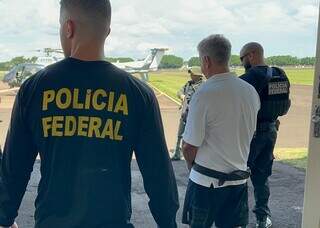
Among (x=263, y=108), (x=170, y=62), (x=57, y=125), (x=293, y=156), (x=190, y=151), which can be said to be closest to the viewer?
(x=57, y=125)

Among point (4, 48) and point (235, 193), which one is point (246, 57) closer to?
point (235, 193)

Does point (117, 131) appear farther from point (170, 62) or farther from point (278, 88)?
point (170, 62)

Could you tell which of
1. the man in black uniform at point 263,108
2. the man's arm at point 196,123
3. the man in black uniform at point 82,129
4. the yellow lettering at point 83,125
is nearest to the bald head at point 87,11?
the man in black uniform at point 82,129

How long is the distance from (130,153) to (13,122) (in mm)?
332

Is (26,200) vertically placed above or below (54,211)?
below

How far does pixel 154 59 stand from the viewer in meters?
8.72

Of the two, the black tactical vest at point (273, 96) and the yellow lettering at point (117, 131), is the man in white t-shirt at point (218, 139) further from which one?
the yellow lettering at point (117, 131)

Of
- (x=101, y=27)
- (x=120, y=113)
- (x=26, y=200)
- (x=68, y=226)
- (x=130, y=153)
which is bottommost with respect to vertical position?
(x=26, y=200)

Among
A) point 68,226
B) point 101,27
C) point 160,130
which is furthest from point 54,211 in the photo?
point 101,27

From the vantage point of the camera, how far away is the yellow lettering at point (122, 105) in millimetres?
1277

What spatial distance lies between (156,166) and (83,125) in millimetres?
242

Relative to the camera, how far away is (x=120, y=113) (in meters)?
1.28

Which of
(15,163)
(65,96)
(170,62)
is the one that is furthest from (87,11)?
(170,62)

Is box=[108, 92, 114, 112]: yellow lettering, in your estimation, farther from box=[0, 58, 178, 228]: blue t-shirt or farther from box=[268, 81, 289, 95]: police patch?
box=[268, 81, 289, 95]: police patch
